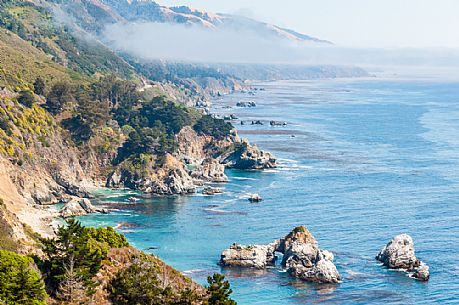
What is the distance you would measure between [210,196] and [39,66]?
60540mm

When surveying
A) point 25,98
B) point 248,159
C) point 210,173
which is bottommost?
point 210,173

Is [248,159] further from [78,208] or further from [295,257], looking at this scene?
[295,257]

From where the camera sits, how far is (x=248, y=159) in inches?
6604

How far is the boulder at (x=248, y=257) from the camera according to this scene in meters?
95.6

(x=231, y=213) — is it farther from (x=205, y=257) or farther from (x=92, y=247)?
(x=92, y=247)

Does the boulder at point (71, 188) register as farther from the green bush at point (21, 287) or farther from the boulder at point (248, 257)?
the green bush at point (21, 287)

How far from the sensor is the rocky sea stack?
90.4 meters

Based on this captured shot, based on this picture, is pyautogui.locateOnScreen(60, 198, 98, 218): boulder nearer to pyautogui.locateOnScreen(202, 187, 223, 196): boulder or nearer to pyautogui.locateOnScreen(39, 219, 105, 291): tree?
pyautogui.locateOnScreen(202, 187, 223, 196): boulder

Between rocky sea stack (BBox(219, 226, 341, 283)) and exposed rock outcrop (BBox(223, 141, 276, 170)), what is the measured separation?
66.3 meters

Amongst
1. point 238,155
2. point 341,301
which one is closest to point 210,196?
point 238,155

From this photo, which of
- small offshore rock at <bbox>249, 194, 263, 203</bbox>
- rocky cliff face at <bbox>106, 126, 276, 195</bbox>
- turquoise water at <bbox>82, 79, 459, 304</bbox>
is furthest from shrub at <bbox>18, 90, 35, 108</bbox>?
small offshore rock at <bbox>249, 194, 263, 203</bbox>

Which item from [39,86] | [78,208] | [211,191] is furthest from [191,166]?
[78,208]

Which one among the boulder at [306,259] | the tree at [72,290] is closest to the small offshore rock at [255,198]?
the boulder at [306,259]

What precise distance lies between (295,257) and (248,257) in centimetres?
586
